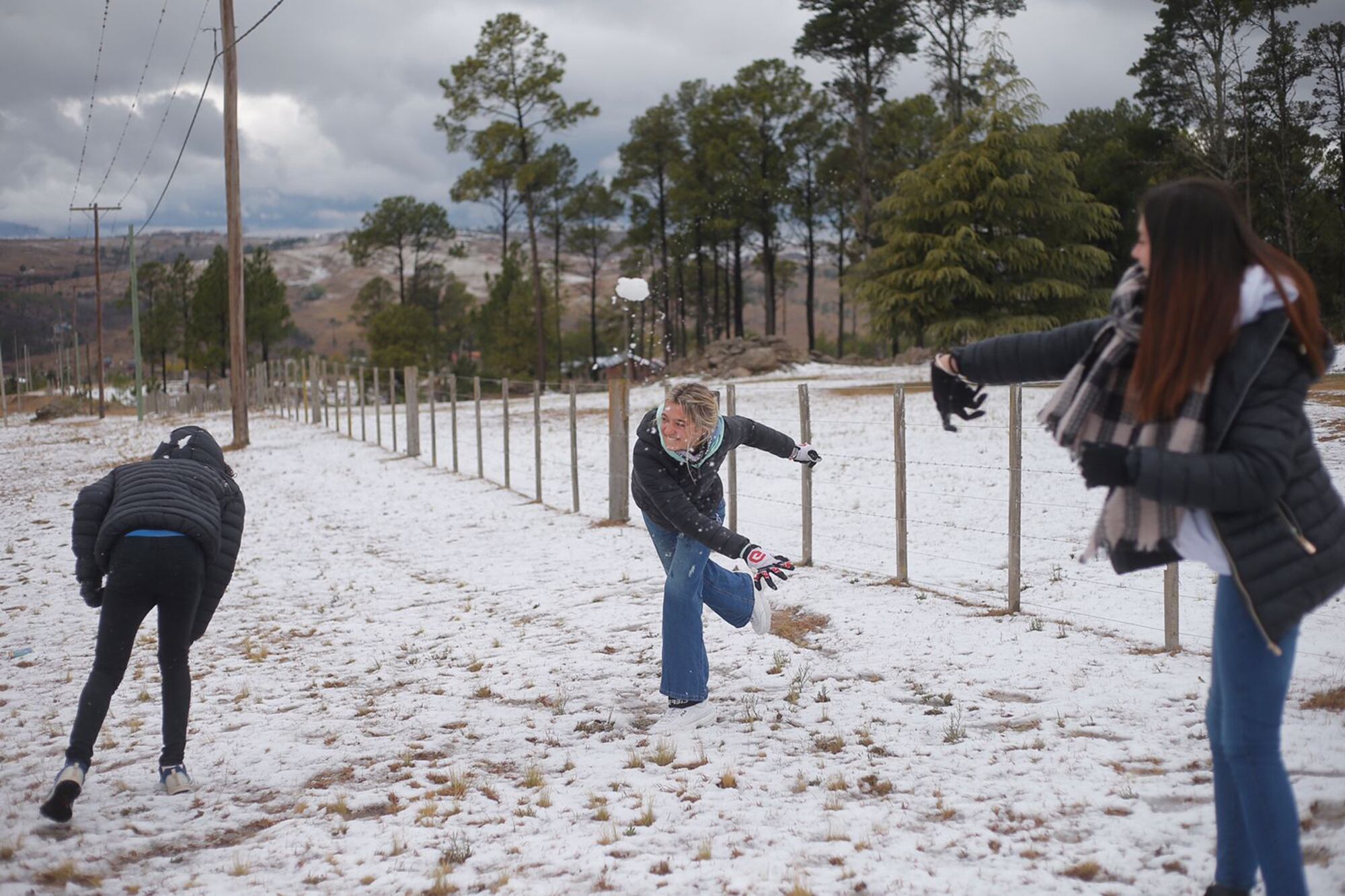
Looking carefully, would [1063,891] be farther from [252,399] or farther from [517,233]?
[517,233]

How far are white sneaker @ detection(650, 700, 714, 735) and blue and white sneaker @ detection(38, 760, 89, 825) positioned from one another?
7.78 feet

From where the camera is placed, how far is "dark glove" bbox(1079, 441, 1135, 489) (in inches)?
94.2

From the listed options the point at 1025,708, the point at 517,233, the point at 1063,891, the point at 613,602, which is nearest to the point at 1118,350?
the point at 1063,891

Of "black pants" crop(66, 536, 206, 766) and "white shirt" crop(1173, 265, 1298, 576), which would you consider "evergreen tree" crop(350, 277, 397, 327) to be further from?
"white shirt" crop(1173, 265, 1298, 576)

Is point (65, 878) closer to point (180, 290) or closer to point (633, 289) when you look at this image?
point (633, 289)

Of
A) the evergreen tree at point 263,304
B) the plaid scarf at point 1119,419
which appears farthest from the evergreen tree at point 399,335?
the plaid scarf at point 1119,419

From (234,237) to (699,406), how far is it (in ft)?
67.8

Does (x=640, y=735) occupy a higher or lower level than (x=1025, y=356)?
lower

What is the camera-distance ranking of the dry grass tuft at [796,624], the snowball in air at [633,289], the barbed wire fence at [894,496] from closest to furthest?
the dry grass tuft at [796,624]
the barbed wire fence at [894,496]
the snowball in air at [633,289]

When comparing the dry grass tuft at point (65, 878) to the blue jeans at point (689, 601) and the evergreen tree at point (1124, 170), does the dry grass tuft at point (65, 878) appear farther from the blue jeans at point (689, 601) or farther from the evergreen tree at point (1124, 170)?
the evergreen tree at point (1124, 170)

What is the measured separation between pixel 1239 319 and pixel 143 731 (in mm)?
5187

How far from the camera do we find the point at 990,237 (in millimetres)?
26812

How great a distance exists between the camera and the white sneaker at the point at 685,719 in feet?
16.4

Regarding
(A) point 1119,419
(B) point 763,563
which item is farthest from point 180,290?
(A) point 1119,419
